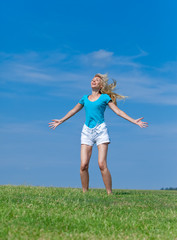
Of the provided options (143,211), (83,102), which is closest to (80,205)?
(143,211)

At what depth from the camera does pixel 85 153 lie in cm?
989

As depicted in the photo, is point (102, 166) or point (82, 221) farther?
point (102, 166)

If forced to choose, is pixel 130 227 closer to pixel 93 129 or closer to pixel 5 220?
pixel 5 220

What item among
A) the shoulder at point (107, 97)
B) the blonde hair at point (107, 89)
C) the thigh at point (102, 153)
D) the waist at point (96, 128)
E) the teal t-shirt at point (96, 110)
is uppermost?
the blonde hair at point (107, 89)

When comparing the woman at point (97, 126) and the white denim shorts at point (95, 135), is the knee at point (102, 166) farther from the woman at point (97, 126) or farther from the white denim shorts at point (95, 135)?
the white denim shorts at point (95, 135)

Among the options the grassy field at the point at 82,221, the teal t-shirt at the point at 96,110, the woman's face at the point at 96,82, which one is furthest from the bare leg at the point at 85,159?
the grassy field at the point at 82,221

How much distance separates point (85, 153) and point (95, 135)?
1.88 ft

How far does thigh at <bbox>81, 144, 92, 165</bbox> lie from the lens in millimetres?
9883

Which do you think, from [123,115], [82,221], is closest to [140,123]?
[123,115]

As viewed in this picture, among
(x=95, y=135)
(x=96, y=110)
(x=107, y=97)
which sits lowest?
(x=95, y=135)

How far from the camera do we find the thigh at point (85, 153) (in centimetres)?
988

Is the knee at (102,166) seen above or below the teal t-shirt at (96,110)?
below

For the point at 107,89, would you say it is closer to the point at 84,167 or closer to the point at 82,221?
the point at 84,167

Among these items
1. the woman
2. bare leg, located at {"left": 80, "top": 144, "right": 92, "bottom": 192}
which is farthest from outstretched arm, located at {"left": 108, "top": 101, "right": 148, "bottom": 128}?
bare leg, located at {"left": 80, "top": 144, "right": 92, "bottom": 192}
